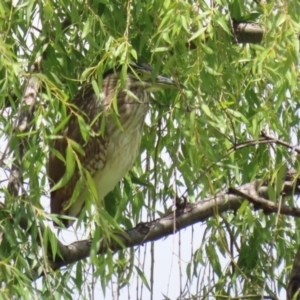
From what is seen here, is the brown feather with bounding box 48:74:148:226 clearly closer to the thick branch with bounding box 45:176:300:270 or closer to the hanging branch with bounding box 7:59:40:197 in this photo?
the thick branch with bounding box 45:176:300:270

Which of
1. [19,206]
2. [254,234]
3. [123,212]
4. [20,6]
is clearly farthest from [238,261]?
[20,6]

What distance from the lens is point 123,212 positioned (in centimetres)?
330

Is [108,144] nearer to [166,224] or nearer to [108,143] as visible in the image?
[108,143]

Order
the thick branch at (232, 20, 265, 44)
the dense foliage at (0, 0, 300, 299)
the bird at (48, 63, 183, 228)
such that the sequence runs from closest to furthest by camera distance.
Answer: the dense foliage at (0, 0, 300, 299), the thick branch at (232, 20, 265, 44), the bird at (48, 63, 183, 228)

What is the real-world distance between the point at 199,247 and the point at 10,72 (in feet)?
3.44

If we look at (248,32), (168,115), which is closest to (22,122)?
(168,115)

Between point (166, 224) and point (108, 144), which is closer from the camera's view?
point (166, 224)

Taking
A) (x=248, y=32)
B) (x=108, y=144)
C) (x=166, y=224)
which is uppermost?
(x=248, y=32)

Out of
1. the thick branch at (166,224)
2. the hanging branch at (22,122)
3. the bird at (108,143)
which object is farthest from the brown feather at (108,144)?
the hanging branch at (22,122)

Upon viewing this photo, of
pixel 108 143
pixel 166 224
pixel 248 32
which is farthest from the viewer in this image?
pixel 108 143

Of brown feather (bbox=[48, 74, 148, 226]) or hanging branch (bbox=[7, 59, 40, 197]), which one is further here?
brown feather (bbox=[48, 74, 148, 226])

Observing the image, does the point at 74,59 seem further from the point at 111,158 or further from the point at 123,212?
the point at 111,158

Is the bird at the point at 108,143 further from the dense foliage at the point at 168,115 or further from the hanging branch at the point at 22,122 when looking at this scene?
the hanging branch at the point at 22,122

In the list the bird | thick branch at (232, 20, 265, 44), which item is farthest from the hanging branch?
thick branch at (232, 20, 265, 44)
